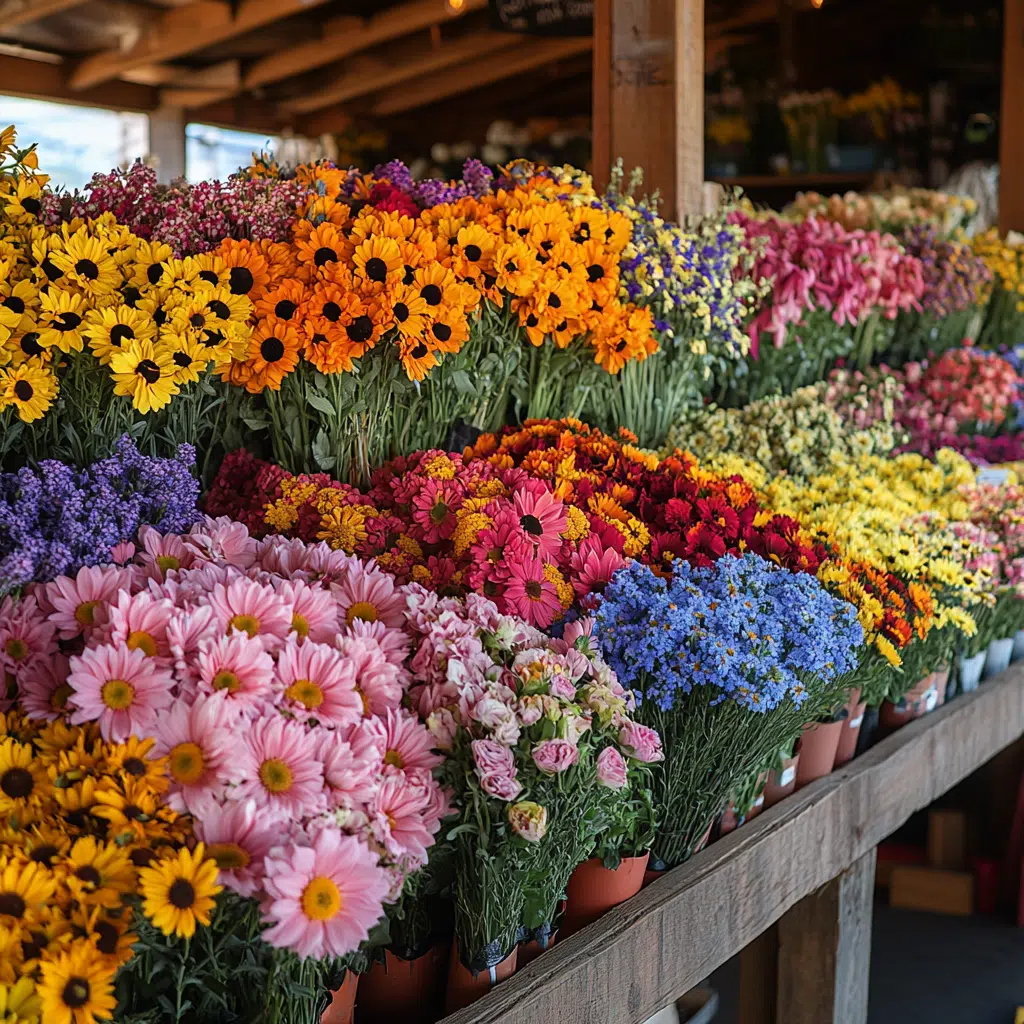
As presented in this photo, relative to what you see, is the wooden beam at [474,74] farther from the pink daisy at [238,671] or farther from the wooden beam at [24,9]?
the pink daisy at [238,671]

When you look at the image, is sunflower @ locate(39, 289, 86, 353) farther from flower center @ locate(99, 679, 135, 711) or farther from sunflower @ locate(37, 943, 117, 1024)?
sunflower @ locate(37, 943, 117, 1024)

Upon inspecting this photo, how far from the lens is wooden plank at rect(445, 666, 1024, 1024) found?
132cm

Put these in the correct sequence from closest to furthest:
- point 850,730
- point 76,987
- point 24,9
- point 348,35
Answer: point 76,987, point 850,730, point 24,9, point 348,35

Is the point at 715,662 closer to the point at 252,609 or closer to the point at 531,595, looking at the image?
the point at 531,595

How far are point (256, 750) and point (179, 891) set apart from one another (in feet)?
0.45

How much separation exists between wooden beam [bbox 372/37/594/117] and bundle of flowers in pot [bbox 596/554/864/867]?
22.5 feet

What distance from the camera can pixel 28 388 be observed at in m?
1.47

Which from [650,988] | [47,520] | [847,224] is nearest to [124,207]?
[47,520]

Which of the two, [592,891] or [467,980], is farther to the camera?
[592,891]

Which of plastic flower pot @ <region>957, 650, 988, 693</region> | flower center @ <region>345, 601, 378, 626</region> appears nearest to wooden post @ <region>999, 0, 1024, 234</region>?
plastic flower pot @ <region>957, 650, 988, 693</region>

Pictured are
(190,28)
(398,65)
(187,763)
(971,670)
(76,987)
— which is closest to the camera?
(76,987)

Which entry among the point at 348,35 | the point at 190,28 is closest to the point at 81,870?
the point at 190,28

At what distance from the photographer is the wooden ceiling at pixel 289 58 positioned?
20.4 ft

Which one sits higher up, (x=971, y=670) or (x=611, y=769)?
(x=611, y=769)
